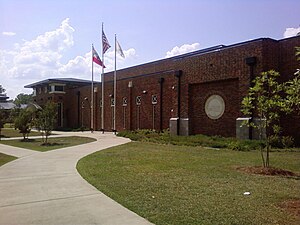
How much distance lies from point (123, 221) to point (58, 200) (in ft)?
6.97

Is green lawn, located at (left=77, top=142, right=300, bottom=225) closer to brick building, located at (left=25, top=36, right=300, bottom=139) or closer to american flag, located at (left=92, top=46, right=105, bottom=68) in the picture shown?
brick building, located at (left=25, top=36, right=300, bottom=139)

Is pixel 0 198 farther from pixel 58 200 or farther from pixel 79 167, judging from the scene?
pixel 79 167

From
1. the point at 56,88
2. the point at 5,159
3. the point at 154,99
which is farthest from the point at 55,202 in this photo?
the point at 56,88

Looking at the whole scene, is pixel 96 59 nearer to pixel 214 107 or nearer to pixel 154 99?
pixel 154 99

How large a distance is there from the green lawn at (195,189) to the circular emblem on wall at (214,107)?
34.5 feet

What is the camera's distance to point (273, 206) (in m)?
6.60

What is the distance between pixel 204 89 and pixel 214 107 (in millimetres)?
1621

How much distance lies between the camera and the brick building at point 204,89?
21.1 metres

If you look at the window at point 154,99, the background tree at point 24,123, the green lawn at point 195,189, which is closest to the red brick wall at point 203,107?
the window at point 154,99

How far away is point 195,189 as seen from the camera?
26.8ft

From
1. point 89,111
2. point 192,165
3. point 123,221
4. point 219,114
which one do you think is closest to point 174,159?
point 192,165

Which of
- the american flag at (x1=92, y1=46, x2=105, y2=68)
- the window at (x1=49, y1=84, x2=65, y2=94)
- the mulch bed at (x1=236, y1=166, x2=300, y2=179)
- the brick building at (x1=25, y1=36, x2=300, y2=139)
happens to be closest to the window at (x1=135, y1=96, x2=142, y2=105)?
the brick building at (x1=25, y1=36, x2=300, y2=139)

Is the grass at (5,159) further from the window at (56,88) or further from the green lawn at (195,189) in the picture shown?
the window at (56,88)

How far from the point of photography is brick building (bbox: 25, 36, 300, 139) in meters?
21.1
